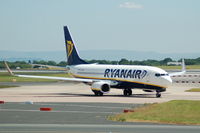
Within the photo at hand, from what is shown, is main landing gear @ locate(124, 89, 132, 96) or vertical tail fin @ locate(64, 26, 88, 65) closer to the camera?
main landing gear @ locate(124, 89, 132, 96)

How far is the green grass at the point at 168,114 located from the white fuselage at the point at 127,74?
54.2 feet

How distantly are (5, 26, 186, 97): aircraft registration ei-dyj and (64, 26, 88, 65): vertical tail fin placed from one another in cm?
28

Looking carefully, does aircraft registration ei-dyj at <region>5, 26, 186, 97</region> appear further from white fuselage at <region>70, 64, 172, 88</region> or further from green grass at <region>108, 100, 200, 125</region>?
green grass at <region>108, 100, 200, 125</region>

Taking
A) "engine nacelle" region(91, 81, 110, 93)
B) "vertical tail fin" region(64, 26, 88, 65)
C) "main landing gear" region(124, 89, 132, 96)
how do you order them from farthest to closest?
"vertical tail fin" region(64, 26, 88, 65), "main landing gear" region(124, 89, 132, 96), "engine nacelle" region(91, 81, 110, 93)

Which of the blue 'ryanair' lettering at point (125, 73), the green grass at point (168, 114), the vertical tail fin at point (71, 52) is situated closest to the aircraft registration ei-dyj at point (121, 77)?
the blue 'ryanair' lettering at point (125, 73)

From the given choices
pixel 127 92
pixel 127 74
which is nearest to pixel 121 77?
pixel 127 74

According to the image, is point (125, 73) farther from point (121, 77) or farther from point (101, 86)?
point (101, 86)

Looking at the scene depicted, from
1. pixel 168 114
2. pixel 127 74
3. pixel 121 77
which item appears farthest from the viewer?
pixel 121 77

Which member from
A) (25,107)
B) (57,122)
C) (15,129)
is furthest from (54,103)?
(15,129)

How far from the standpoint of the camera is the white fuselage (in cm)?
6488

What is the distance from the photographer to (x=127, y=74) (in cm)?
6750

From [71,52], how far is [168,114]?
3694 cm

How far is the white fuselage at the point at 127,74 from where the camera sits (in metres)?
64.9

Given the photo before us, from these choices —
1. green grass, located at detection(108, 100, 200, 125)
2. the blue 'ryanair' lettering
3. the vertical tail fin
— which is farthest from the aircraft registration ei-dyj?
green grass, located at detection(108, 100, 200, 125)
